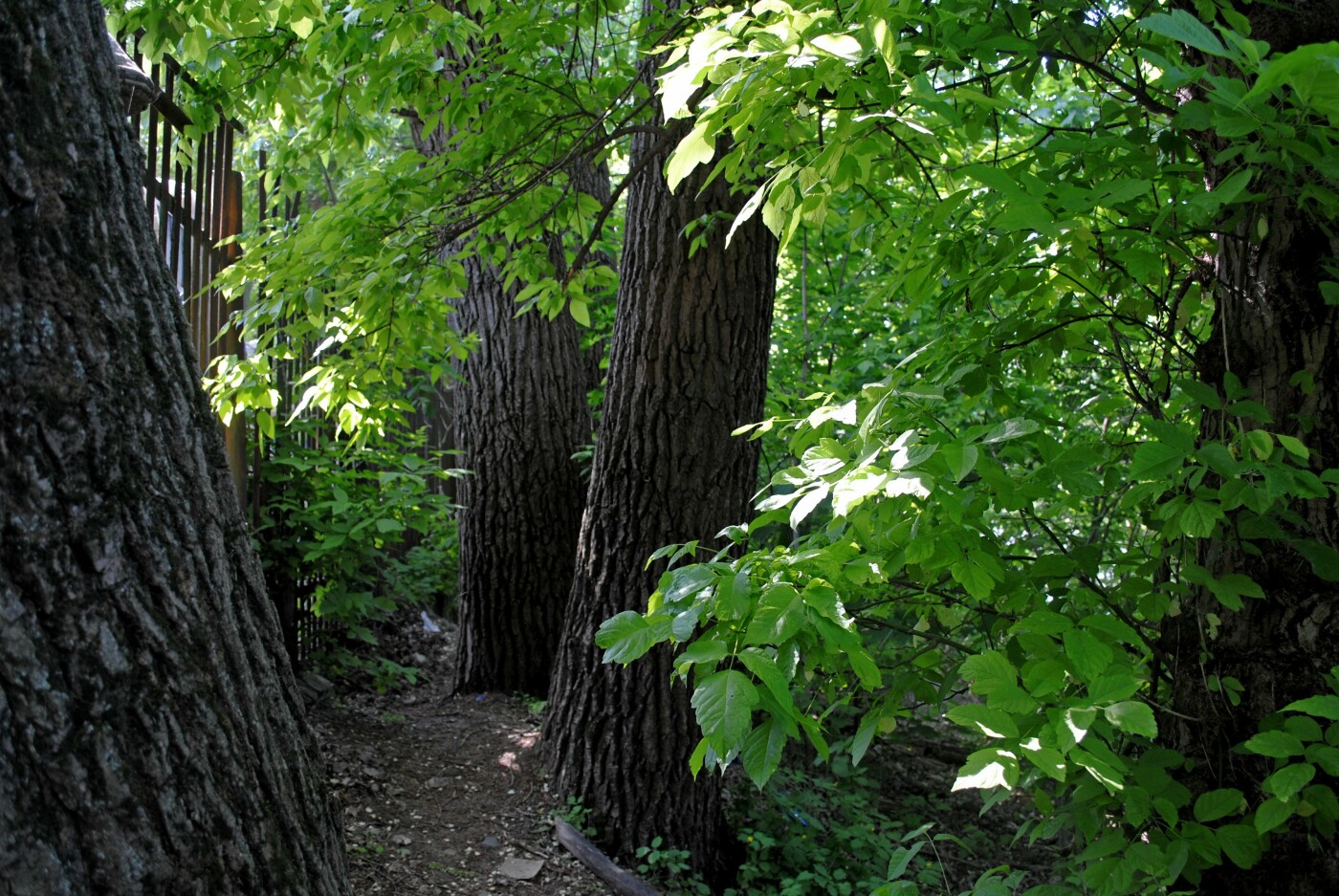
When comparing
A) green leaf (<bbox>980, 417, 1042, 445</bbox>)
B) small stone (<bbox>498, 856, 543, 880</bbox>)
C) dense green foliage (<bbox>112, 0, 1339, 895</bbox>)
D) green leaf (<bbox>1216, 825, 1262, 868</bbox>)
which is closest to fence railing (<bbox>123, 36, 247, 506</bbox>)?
small stone (<bbox>498, 856, 543, 880</bbox>)

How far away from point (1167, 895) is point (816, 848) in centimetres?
311

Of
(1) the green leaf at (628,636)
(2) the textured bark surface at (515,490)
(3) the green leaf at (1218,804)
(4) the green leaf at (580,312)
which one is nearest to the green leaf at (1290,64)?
(1) the green leaf at (628,636)

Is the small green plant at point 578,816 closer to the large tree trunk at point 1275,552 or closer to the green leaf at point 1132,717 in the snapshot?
the large tree trunk at point 1275,552

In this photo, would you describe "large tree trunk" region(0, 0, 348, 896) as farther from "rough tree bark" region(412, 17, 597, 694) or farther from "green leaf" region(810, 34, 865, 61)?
"rough tree bark" region(412, 17, 597, 694)

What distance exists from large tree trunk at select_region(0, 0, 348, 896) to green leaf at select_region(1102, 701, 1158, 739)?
1.38 m

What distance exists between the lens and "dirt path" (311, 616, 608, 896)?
3.89m

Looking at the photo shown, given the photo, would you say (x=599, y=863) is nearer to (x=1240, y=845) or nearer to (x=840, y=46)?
(x=1240, y=845)

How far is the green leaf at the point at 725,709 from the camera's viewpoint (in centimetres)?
139

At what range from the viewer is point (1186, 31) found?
50.4 inches

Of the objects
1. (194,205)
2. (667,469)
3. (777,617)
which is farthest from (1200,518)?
(194,205)

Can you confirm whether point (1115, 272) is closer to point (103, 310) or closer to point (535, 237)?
point (103, 310)

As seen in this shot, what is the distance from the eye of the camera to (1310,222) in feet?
6.91

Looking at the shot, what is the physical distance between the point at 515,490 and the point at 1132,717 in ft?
15.4

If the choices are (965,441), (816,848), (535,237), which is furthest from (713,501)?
(965,441)
